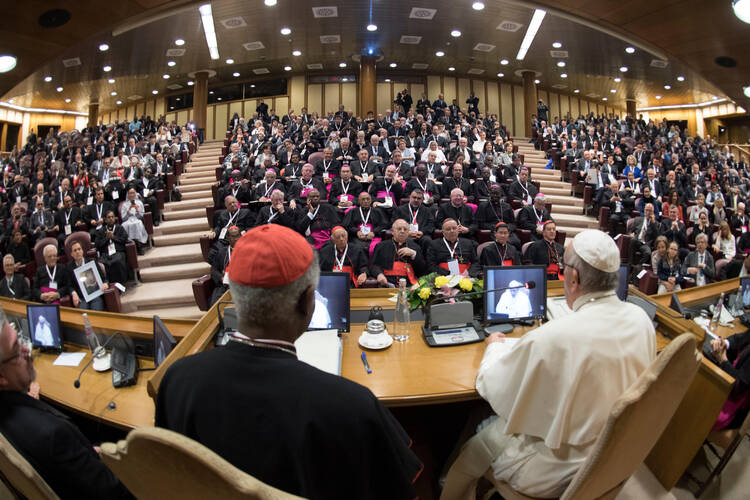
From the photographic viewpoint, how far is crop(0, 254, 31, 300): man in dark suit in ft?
17.2

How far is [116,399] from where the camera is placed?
6.40ft

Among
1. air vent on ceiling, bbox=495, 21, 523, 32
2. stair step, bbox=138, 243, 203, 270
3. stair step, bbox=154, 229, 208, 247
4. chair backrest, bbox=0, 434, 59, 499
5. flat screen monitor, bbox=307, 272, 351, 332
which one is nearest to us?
chair backrest, bbox=0, 434, 59, 499

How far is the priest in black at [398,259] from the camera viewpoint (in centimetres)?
503

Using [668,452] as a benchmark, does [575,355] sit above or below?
above

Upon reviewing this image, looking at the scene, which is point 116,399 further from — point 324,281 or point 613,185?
point 613,185

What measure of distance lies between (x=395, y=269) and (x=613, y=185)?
564 centimetres

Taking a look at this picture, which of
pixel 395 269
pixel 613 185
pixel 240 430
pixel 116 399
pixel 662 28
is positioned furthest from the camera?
pixel 662 28

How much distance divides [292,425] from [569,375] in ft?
3.25

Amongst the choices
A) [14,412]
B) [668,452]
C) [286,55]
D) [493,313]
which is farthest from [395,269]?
[286,55]

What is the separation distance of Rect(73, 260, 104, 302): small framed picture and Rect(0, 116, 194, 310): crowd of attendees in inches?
8.3

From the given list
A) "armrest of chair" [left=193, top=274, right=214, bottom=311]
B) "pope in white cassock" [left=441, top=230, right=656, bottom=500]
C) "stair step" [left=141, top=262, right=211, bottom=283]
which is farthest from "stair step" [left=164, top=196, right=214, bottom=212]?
"pope in white cassock" [left=441, top=230, right=656, bottom=500]

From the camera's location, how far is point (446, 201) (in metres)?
7.15

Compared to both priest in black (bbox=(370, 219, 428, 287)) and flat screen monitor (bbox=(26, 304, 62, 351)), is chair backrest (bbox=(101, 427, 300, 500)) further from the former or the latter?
priest in black (bbox=(370, 219, 428, 287))

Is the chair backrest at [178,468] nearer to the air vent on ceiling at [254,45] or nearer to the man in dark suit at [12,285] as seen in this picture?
the man in dark suit at [12,285]
